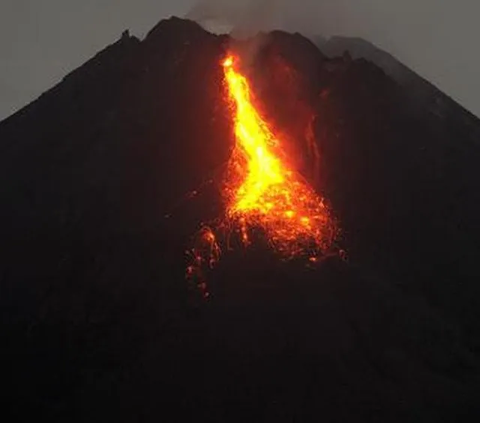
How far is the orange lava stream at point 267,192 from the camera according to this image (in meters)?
47.3

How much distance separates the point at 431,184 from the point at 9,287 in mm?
23740

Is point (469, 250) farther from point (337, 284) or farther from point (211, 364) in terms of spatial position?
point (211, 364)

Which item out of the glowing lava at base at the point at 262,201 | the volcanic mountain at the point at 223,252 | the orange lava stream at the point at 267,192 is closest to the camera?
the volcanic mountain at the point at 223,252

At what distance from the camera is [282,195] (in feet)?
166

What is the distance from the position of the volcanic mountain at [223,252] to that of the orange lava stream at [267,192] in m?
0.74

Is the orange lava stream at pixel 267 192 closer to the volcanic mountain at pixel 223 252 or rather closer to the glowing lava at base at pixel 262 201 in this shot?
the glowing lava at base at pixel 262 201

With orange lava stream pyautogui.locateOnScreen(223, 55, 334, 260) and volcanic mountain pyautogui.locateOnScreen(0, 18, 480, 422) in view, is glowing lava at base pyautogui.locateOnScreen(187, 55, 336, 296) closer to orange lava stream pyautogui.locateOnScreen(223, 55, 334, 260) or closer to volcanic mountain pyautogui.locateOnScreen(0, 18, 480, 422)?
orange lava stream pyautogui.locateOnScreen(223, 55, 334, 260)

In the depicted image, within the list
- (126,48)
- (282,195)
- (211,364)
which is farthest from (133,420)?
(126,48)

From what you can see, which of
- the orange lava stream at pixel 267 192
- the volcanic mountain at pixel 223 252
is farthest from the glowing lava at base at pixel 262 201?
the volcanic mountain at pixel 223 252

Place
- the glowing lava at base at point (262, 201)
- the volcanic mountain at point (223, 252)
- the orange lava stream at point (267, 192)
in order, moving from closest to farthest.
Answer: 1. the volcanic mountain at point (223, 252)
2. the glowing lava at base at point (262, 201)
3. the orange lava stream at point (267, 192)

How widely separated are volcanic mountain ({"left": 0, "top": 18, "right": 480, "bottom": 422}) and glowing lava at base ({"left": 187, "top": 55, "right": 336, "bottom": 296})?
0.65 m

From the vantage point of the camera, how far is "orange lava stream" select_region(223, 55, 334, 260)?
47.3 m

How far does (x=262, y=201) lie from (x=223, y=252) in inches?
200

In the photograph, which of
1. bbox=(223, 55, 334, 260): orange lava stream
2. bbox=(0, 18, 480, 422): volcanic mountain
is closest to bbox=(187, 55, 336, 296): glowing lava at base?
bbox=(223, 55, 334, 260): orange lava stream
